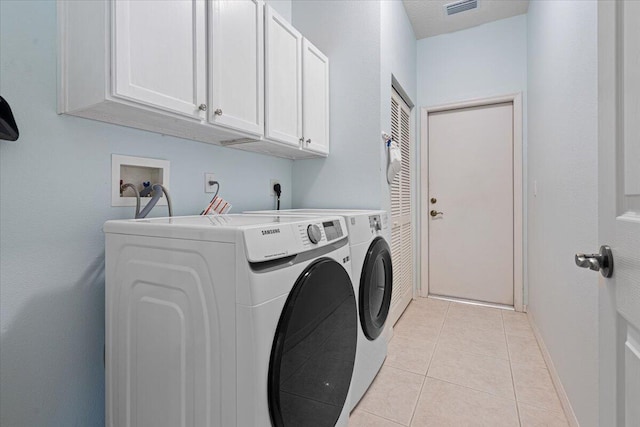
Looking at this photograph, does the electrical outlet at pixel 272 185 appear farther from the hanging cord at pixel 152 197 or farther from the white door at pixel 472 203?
the white door at pixel 472 203

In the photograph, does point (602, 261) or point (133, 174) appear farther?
point (133, 174)

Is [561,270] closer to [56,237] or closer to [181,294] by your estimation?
[181,294]

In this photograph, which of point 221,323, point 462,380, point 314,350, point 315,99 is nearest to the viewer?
point 221,323

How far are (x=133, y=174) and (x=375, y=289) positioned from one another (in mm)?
1341

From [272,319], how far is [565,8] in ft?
6.78

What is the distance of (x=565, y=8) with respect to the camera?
61.3 inches

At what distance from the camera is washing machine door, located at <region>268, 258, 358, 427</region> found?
830mm

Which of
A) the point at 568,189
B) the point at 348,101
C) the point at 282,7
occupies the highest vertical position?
the point at 282,7

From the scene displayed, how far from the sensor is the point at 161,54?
41.5 inches

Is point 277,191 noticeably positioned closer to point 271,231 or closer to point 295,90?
point 295,90

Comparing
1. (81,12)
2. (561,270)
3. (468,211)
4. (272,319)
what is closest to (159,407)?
(272,319)

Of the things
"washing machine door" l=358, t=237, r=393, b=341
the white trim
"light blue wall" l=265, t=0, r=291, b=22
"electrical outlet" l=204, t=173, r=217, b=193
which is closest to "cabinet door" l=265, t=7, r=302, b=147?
"electrical outlet" l=204, t=173, r=217, b=193

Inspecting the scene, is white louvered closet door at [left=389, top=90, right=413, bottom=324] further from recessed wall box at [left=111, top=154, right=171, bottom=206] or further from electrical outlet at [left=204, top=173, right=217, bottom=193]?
recessed wall box at [left=111, top=154, right=171, bottom=206]

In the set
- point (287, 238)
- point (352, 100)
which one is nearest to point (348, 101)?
point (352, 100)
